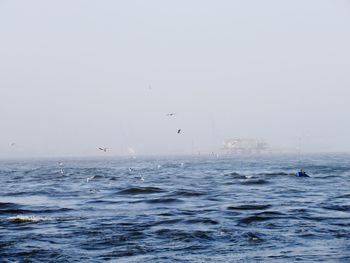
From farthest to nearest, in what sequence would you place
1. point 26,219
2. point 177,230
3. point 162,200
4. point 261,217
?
point 162,200
point 26,219
point 261,217
point 177,230

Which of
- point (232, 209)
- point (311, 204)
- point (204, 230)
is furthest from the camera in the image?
point (311, 204)

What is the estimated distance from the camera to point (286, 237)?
20.7m

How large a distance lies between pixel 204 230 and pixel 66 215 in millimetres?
10191

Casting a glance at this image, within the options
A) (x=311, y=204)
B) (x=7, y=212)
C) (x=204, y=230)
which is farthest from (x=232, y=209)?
(x=7, y=212)

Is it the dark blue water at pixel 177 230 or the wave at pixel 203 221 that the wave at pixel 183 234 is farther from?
the wave at pixel 203 221

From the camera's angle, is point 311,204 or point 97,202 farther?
point 97,202

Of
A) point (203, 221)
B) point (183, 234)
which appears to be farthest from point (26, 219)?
point (183, 234)

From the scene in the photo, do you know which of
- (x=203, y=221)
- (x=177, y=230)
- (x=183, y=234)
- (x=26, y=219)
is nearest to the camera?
(x=183, y=234)

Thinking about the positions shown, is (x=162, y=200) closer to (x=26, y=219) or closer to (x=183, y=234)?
(x=26, y=219)

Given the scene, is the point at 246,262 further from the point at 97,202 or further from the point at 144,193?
the point at 144,193

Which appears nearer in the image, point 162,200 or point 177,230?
point 177,230

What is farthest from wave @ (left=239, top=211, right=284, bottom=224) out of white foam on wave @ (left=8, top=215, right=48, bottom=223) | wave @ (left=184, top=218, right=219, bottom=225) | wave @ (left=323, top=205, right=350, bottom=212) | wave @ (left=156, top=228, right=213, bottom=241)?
white foam on wave @ (left=8, top=215, right=48, bottom=223)

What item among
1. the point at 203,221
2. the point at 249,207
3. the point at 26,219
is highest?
the point at 26,219

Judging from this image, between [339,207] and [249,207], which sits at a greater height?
[249,207]
